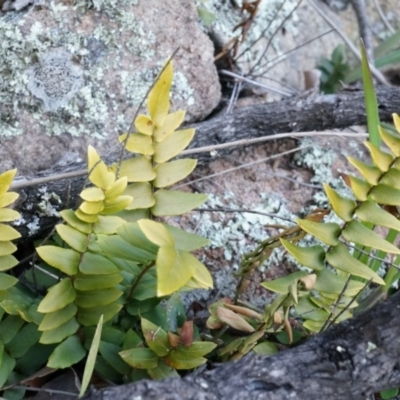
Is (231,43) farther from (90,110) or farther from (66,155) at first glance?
(66,155)

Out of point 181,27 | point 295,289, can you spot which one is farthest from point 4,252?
point 181,27

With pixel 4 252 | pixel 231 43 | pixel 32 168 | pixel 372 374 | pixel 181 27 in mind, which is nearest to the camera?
pixel 372 374

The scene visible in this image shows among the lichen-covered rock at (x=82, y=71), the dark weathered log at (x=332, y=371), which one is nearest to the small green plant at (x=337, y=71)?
the lichen-covered rock at (x=82, y=71)

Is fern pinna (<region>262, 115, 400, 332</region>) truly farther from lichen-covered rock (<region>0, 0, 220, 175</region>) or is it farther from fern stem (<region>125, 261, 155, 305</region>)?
lichen-covered rock (<region>0, 0, 220, 175</region>)

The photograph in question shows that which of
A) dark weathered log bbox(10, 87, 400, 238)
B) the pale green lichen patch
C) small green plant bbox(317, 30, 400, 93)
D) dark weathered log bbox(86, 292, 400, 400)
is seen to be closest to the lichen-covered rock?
the pale green lichen patch

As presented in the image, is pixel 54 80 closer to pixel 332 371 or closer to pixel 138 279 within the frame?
pixel 138 279
